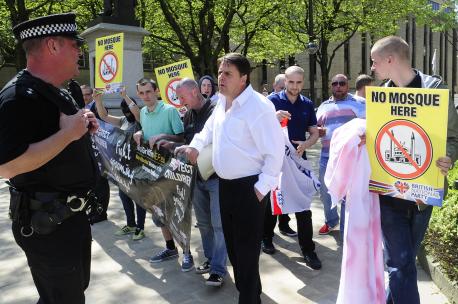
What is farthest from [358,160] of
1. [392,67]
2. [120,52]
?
[120,52]

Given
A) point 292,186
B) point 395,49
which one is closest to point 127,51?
point 292,186

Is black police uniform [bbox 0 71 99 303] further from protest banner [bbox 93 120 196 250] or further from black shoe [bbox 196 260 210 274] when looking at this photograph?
black shoe [bbox 196 260 210 274]

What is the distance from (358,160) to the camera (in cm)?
299

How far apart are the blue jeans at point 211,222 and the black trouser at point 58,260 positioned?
170cm

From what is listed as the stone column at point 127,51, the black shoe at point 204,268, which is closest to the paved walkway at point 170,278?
the black shoe at point 204,268

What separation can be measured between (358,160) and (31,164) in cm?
205

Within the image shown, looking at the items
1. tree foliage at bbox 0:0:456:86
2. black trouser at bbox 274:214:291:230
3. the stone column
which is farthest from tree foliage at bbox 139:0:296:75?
black trouser at bbox 274:214:291:230

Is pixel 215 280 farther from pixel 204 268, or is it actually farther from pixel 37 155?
pixel 37 155

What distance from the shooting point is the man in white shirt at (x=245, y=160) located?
120 inches

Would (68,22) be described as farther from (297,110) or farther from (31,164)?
(297,110)

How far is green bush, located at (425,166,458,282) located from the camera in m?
3.48

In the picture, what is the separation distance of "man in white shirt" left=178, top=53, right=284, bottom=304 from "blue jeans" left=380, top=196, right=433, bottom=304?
802mm

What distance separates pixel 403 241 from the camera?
284 cm

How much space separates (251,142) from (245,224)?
1.98ft
